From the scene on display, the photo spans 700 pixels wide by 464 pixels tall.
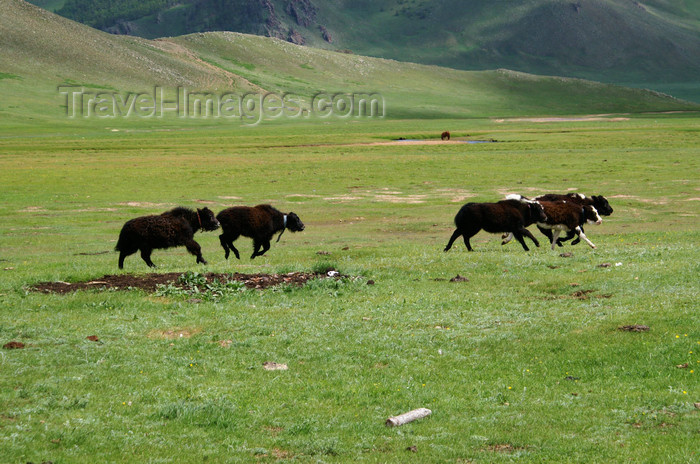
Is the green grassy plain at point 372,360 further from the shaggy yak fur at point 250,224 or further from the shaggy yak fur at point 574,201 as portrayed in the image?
the shaggy yak fur at point 574,201

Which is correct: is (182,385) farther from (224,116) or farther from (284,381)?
(224,116)

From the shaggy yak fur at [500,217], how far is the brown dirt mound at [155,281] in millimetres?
6041

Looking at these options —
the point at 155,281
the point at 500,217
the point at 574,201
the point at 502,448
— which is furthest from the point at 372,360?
the point at 574,201

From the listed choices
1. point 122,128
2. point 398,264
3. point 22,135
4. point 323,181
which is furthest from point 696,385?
point 122,128

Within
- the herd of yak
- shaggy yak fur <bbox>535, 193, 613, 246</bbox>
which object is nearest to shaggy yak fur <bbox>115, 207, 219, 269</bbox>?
the herd of yak

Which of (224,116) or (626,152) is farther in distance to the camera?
(224,116)

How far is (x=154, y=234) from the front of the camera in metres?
20.5

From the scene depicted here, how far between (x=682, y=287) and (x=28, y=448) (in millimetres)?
12154

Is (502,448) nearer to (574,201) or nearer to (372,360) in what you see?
(372,360)

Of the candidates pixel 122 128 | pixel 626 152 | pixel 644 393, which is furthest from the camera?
pixel 122 128

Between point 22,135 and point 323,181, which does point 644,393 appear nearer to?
point 323,181

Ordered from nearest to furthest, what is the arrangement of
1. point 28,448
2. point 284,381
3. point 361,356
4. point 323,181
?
point 28,448 < point 284,381 < point 361,356 < point 323,181

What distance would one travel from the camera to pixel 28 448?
322 inches

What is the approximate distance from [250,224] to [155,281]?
22.9 feet
